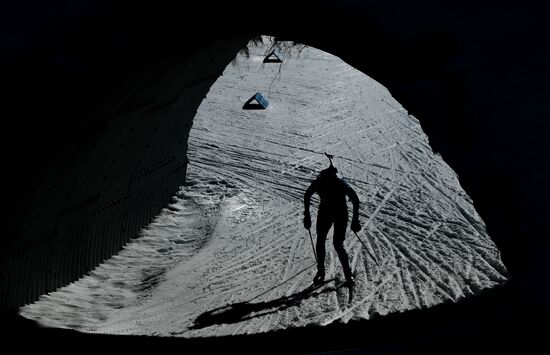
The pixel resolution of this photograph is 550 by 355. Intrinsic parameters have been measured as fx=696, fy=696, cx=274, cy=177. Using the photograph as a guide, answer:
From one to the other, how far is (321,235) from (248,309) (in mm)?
1188

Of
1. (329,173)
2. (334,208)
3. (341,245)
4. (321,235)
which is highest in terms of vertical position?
(329,173)

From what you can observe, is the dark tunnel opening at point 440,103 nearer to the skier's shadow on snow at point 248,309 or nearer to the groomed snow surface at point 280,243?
the groomed snow surface at point 280,243

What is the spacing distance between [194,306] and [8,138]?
2983 mm

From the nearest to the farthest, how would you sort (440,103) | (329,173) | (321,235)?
1. (440,103)
2. (329,173)
3. (321,235)

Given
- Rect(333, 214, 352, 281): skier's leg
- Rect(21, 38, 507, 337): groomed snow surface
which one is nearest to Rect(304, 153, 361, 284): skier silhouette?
Rect(333, 214, 352, 281): skier's leg

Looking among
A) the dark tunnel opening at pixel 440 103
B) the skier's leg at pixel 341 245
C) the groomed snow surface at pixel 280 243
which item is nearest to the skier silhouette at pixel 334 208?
the skier's leg at pixel 341 245

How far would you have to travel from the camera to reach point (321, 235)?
7.82 meters

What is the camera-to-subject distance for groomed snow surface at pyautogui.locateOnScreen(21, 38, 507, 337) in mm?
7332

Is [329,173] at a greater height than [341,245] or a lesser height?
greater

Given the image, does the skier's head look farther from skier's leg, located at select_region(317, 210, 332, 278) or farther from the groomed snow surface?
the groomed snow surface

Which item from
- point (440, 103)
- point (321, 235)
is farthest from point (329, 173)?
point (440, 103)

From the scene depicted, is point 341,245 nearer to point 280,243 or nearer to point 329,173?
point 329,173

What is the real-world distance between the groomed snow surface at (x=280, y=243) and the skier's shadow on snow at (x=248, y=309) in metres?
0.01

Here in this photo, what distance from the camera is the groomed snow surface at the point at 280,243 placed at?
7332 mm
